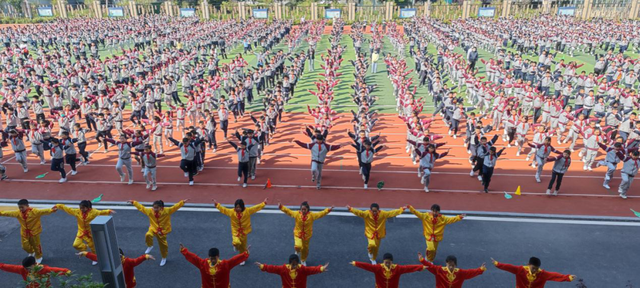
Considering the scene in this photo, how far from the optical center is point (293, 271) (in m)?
6.90

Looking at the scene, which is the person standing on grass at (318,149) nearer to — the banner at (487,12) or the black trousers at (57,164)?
the black trousers at (57,164)

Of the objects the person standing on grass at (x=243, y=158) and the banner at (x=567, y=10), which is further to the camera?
the banner at (x=567, y=10)

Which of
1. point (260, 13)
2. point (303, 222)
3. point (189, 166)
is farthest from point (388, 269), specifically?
point (260, 13)

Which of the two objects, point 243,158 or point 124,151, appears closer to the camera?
point 124,151

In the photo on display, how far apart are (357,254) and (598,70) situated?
25.9 meters

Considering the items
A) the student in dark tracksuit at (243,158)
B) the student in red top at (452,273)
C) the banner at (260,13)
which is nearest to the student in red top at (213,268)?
the student in red top at (452,273)

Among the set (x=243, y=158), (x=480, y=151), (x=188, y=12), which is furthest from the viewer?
(x=188, y=12)

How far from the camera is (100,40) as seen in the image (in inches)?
1748

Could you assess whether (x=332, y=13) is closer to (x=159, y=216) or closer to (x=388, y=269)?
(x=159, y=216)

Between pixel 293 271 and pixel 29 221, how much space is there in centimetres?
595

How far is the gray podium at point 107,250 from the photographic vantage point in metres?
5.76

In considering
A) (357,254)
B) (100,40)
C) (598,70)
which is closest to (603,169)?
(357,254)

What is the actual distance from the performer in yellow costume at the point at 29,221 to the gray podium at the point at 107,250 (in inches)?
134

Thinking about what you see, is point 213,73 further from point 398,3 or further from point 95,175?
point 398,3
